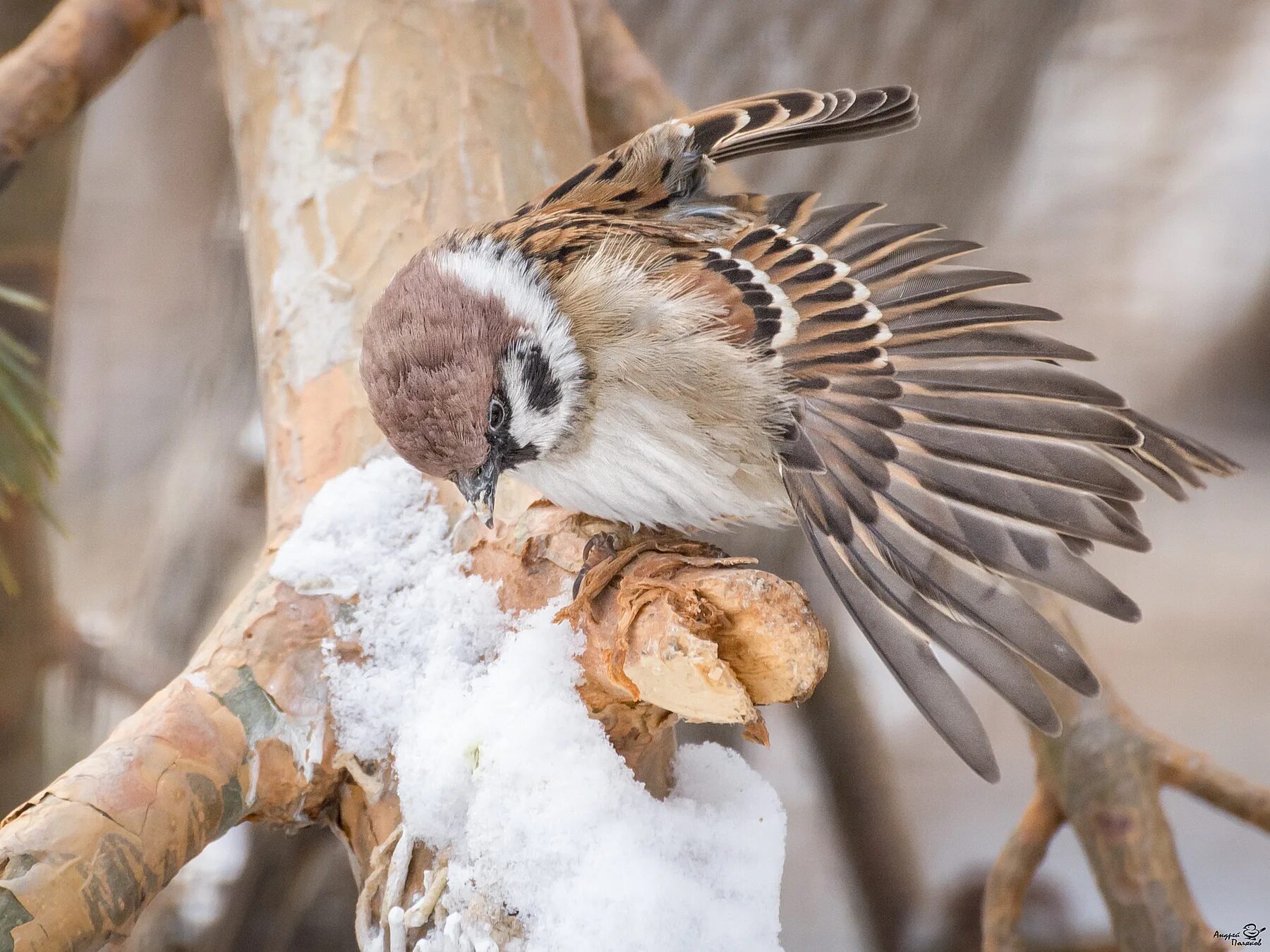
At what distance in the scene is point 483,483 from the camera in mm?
926

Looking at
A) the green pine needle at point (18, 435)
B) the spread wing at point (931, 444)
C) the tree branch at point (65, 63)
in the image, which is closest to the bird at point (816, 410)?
the spread wing at point (931, 444)

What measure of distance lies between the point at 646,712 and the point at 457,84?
0.86m

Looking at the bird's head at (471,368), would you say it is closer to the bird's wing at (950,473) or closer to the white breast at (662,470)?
the white breast at (662,470)

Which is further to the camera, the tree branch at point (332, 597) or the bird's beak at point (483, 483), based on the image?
the bird's beak at point (483, 483)

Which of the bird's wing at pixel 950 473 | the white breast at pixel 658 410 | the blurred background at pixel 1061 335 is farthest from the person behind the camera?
the blurred background at pixel 1061 335

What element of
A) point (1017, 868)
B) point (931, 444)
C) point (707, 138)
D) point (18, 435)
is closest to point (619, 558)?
point (931, 444)

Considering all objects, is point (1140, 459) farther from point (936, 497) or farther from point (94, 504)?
point (94, 504)

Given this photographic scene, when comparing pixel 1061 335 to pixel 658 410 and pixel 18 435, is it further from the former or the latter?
pixel 18 435

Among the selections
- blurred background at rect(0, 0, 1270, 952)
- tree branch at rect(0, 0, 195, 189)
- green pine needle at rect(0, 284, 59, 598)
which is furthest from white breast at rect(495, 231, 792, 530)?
blurred background at rect(0, 0, 1270, 952)

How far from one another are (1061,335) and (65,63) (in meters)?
1.79

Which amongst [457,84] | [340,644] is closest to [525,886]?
[340,644]

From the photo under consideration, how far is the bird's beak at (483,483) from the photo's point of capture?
924mm

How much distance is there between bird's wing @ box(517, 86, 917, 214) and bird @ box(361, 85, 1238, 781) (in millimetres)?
13

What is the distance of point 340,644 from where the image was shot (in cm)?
99
